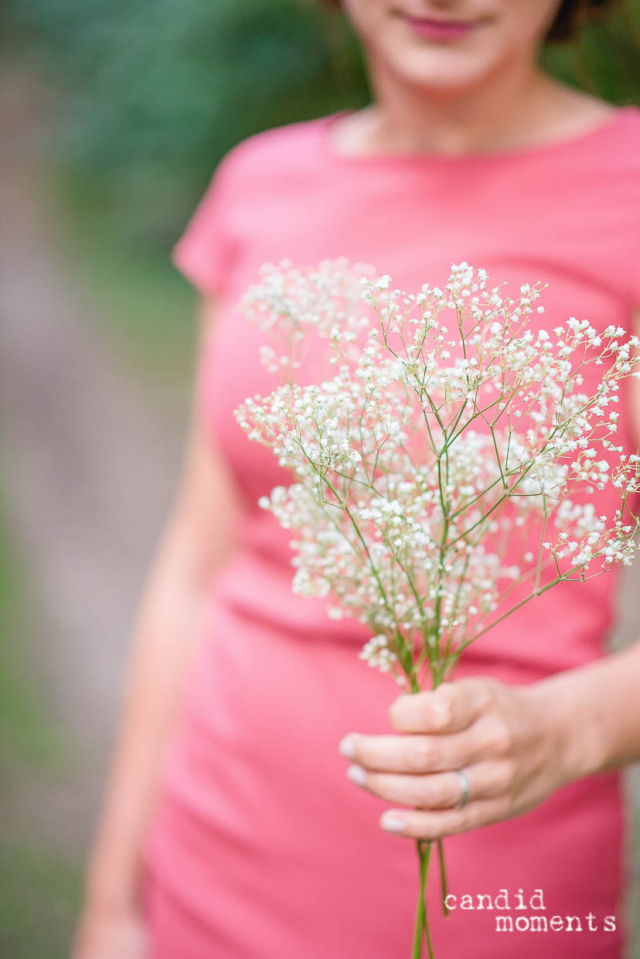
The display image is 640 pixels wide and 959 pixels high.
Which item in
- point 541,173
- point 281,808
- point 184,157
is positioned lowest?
point 281,808

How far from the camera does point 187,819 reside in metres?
1.21

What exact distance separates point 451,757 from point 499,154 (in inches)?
29.5

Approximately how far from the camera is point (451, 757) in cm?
69

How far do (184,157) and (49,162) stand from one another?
832 mm

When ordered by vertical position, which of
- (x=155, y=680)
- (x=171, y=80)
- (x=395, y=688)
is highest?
(x=171, y=80)

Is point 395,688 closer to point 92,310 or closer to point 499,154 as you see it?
point 499,154

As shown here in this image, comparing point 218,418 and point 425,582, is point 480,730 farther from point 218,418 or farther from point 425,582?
point 218,418

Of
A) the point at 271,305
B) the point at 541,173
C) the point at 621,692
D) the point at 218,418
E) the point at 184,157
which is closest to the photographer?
the point at 271,305

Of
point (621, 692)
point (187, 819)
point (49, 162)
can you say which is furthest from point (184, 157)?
point (621, 692)

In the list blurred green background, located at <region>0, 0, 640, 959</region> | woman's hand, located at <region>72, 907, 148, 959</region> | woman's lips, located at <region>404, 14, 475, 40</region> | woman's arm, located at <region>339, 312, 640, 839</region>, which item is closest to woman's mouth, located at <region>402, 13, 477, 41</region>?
woman's lips, located at <region>404, 14, 475, 40</region>

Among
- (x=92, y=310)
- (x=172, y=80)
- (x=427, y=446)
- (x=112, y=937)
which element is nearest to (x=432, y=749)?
(x=427, y=446)

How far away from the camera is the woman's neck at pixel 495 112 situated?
1078mm

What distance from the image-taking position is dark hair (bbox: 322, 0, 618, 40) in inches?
44.5

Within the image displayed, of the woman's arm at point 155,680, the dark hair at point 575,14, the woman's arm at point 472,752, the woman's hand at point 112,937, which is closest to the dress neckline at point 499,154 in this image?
the dark hair at point 575,14
